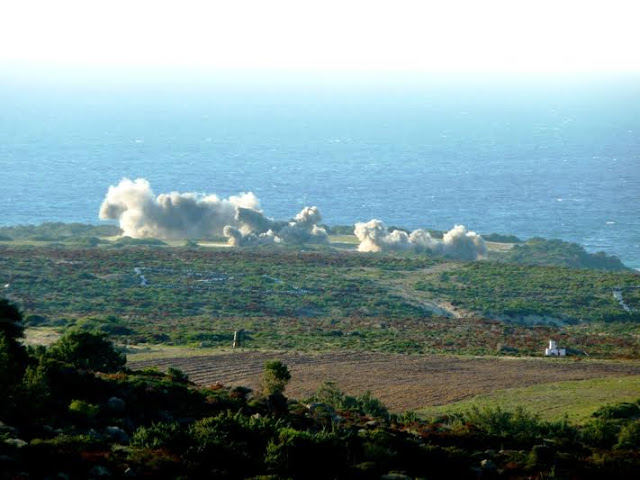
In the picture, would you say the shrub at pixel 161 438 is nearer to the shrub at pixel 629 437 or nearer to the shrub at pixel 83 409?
the shrub at pixel 83 409

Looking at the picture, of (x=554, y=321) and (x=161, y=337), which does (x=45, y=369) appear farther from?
(x=554, y=321)

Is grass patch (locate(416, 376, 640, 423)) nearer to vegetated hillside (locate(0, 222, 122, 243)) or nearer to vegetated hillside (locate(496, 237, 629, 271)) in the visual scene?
vegetated hillside (locate(496, 237, 629, 271))

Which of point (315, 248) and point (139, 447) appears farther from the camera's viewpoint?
point (315, 248)

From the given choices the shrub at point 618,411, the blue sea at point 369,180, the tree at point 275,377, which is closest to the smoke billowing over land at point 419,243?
the blue sea at point 369,180

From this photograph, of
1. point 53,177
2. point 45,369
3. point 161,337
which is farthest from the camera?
point 53,177

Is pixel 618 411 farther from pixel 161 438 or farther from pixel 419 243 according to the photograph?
pixel 419 243

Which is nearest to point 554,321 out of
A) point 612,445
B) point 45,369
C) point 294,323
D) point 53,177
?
point 294,323
